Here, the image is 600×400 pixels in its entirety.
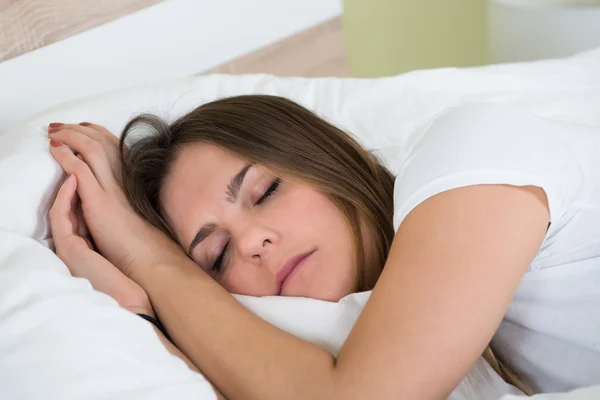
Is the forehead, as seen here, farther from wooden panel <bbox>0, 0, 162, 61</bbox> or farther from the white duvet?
wooden panel <bbox>0, 0, 162, 61</bbox>

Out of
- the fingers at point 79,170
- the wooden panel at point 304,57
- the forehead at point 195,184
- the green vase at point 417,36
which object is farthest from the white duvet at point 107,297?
the green vase at point 417,36

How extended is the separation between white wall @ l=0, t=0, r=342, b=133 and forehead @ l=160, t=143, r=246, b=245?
17.1 inches

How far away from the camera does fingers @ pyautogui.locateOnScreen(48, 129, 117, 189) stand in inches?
43.2

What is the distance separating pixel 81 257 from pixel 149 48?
2.18 feet

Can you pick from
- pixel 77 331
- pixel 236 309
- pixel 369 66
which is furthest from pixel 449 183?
pixel 369 66

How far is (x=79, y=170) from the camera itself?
1075mm

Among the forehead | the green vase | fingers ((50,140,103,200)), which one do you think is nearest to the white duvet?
fingers ((50,140,103,200))

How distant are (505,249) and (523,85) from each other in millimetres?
737

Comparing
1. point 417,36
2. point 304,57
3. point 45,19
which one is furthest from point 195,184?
point 417,36

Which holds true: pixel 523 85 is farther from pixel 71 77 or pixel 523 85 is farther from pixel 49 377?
pixel 49 377

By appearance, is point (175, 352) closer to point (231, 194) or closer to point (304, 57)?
point (231, 194)

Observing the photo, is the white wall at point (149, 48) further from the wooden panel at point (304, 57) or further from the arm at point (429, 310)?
the arm at point (429, 310)

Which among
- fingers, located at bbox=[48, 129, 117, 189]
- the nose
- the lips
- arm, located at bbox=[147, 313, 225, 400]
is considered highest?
fingers, located at bbox=[48, 129, 117, 189]

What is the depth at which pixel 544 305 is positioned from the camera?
0.88 m
